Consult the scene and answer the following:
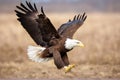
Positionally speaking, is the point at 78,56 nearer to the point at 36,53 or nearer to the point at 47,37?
the point at 36,53

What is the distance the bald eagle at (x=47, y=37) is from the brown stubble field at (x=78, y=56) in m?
Result: 0.74

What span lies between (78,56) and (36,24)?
366 centimetres

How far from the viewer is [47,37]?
1027 cm

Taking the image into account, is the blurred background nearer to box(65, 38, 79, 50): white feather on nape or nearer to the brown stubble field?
the brown stubble field

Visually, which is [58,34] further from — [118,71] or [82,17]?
[118,71]

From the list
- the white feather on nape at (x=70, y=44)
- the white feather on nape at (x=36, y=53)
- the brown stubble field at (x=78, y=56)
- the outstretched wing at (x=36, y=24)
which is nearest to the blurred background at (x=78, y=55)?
the brown stubble field at (x=78, y=56)

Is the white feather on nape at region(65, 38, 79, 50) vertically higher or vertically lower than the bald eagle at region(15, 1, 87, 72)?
lower

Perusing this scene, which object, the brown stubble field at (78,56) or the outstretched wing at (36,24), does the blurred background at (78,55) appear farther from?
the outstretched wing at (36,24)

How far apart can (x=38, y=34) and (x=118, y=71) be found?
1858mm

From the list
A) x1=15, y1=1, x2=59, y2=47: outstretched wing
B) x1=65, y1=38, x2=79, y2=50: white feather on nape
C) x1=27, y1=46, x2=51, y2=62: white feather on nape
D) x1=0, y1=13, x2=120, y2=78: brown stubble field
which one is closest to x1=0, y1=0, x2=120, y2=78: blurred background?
x1=0, y1=13, x2=120, y2=78: brown stubble field

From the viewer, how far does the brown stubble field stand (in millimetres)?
11367

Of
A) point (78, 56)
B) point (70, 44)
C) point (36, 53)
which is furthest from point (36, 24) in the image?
point (78, 56)

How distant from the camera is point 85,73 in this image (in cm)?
1140

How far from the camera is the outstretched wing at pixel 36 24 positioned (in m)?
9.95
